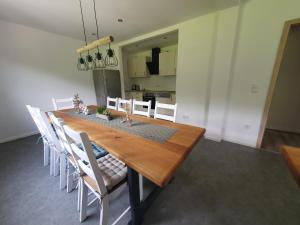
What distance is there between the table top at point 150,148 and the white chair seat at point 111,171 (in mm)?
241

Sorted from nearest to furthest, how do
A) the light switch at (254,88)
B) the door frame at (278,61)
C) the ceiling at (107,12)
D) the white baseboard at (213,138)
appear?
1. the door frame at (278,61)
2. the ceiling at (107,12)
3. the light switch at (254,88)
4. the white baseboard at (213,138)

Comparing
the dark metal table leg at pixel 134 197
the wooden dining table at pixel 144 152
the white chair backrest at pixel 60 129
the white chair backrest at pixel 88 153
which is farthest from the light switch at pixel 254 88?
the white chair backrest at pixel 60 129

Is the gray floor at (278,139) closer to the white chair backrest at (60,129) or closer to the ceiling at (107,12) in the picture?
the ceiling at (107,12)

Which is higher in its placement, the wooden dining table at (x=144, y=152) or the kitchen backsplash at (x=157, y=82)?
the kitchen backsplash at (x=157, y=82)

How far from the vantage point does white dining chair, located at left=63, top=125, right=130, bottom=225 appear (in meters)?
0.89

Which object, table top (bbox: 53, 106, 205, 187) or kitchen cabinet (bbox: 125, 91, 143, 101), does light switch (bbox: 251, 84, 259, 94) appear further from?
kitchen cabinet (bbox: 125, 91, 143, 101)

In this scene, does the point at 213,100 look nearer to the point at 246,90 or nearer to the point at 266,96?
the point at 246,90

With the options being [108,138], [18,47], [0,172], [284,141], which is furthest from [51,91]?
[284,141]

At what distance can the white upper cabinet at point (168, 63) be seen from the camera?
3973 mm

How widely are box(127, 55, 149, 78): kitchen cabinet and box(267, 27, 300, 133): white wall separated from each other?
363 cm

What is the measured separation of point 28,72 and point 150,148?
3733 mm

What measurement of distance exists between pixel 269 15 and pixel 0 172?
483 centimetres

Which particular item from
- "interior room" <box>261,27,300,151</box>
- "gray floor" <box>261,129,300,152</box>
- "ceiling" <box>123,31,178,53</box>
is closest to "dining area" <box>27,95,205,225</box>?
"gray floor" <box>261,129,300,152</box>

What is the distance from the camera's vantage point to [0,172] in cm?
196
